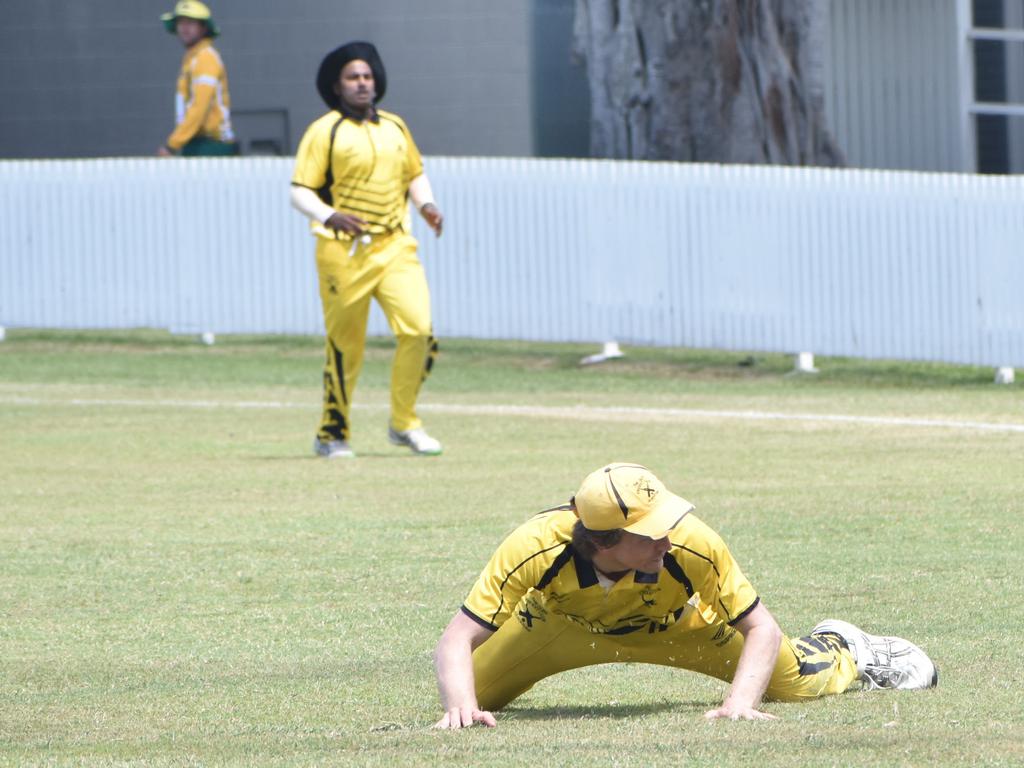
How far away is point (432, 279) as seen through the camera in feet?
59.5

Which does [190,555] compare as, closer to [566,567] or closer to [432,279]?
[566,567]

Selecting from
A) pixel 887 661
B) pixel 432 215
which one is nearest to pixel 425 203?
pixel 432 215

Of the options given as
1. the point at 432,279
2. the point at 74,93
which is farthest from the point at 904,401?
the point at 74,93

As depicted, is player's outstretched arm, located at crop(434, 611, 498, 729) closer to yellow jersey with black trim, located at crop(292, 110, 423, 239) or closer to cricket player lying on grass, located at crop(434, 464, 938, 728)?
cricket player lying on grass, located at crop(434, 464, 938, 728)

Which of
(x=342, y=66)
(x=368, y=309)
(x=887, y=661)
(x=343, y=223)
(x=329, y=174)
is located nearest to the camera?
(x=887, y=661)

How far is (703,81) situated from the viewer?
19672mm

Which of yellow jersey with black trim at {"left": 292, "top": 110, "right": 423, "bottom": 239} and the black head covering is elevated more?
the black head covering

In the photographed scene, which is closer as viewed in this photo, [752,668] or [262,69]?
[752,668]

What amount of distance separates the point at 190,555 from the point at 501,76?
14740 mm

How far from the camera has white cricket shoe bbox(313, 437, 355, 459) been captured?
12266 mm

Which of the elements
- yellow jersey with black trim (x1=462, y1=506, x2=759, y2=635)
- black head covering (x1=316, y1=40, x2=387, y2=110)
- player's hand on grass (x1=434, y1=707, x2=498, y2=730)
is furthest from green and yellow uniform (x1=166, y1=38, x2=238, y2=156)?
player's hand on grass (x1=434, y1=707, x2=498, y2=730)

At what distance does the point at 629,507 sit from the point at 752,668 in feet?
2.19

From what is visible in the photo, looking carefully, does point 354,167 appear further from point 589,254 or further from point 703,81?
point 703,81

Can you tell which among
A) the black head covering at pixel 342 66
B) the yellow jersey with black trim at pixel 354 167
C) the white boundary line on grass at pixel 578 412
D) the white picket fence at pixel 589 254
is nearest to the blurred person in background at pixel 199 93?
the white picket fence at pixel 589 254
